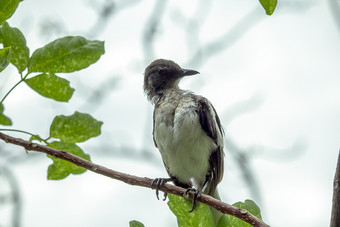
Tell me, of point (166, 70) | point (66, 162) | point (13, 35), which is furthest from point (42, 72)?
point (166, 70)

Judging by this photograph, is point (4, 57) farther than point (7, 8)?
No

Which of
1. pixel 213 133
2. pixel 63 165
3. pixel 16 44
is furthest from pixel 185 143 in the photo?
pixel 16 44

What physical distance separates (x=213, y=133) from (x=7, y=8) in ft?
7.99

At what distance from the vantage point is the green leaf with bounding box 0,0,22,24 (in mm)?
1653

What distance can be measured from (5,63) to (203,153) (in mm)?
2553

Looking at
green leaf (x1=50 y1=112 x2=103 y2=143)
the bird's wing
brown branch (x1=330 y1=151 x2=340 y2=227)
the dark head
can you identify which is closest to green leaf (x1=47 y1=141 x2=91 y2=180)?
green leaf (x1=50 y1=112 x2=103 y2=143)

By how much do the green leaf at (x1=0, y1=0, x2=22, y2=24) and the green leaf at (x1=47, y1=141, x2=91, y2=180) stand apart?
0.56 m

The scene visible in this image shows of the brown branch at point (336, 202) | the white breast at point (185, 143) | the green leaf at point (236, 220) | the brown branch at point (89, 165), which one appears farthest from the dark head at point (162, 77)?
the brown branch at point (336, 202)

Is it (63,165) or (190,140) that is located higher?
(190,140)

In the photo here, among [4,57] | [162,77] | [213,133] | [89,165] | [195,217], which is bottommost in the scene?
[195,217]

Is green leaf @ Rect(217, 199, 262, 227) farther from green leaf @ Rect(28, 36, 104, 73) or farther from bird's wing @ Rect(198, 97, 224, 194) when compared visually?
bird's wing @ Rect(198, 97, 224, 194)

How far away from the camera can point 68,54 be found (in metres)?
1.83

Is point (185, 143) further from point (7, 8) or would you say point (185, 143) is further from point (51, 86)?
point (7, 8)

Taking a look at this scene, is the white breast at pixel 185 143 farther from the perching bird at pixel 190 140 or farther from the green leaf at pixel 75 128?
the green leaf at pixel 75 128
